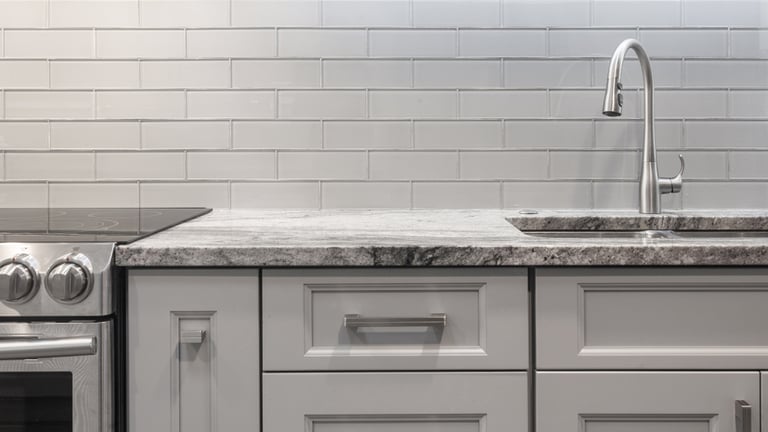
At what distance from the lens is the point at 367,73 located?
1.63 meters

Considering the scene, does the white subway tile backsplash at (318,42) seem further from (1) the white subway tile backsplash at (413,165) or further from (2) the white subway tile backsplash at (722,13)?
(2) the white subway tile backsplash at (722,13)

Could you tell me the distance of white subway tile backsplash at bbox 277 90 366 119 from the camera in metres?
1.63

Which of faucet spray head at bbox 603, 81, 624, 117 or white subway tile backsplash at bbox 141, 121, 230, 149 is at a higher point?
faucet spray head at bbox 603, 81, 624, 117

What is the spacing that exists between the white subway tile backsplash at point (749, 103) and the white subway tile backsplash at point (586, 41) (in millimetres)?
301

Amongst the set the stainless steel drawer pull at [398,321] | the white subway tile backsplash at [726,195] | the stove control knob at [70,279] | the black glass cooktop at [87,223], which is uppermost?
the white subway tile backsplash at [726,195]

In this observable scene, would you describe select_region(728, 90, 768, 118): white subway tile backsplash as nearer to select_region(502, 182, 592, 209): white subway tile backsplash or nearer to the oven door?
select_region(502, 182, 592, 209): white subway tile backsplash

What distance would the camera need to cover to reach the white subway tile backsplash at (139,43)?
1.63m

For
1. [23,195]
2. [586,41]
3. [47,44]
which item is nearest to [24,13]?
[47,44]

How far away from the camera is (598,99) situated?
1630 mm

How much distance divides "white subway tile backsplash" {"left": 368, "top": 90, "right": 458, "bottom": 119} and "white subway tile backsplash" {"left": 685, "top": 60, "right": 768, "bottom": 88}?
0.61 metres

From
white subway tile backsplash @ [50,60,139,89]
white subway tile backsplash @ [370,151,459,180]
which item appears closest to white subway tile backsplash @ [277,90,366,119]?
white subway tile backsplash @ [370,151,459,180]

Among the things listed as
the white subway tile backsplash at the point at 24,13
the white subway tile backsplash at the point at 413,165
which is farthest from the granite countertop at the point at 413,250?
the white subway tile backsplash at the point at 24,13

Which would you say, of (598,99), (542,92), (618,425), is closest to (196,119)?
(542,92)

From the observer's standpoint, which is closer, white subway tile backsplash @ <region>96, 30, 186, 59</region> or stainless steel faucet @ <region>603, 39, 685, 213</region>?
stainless steel faucet @ <region>603, 39, 685, 213</region>
